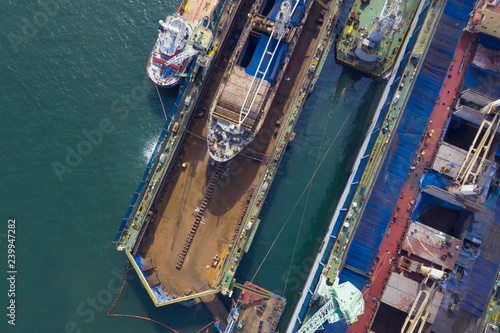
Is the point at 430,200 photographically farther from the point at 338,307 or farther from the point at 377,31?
the point at 377,31

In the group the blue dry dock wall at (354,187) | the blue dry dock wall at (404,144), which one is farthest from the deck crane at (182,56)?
the blue dry dock wall at (404,144)

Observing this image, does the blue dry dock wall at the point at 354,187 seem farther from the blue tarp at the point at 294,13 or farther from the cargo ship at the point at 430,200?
the blue tarp at the point at 294,13

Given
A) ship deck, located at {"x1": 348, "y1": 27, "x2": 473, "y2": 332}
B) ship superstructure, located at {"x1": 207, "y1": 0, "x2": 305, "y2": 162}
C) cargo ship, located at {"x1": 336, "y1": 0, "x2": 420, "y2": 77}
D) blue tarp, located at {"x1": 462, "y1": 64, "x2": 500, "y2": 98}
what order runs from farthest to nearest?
blue tarp, located at {"x1": 462, "y1": 64, "x2": 500, "y2": 98} → cargo ship, located at {"x1": 336, "y1": 0, "x2": 420, "y2": 77} → ship deck, located at {"x1": 348, "y1": 27, "x2": 473, "y2": 332} → ship superstructure, located at {"x1": 207, "y1": 0, "x2": 305, "y2": 162}

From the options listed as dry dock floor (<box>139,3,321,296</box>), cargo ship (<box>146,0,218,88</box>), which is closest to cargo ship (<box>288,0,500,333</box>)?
dry dock floor (<box>139,3,321,296</box>)

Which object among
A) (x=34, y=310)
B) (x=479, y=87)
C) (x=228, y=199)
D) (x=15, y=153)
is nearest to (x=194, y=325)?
(x=228, y=199)

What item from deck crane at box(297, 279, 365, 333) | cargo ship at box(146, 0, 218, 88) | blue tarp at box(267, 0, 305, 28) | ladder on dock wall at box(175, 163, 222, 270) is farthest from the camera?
ladder on dock wall at box(175, 163, 222, 270)

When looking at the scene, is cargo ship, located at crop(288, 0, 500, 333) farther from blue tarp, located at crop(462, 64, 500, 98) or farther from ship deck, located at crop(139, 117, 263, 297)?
ship deck, located at crop(139, 117, 263, 297)
